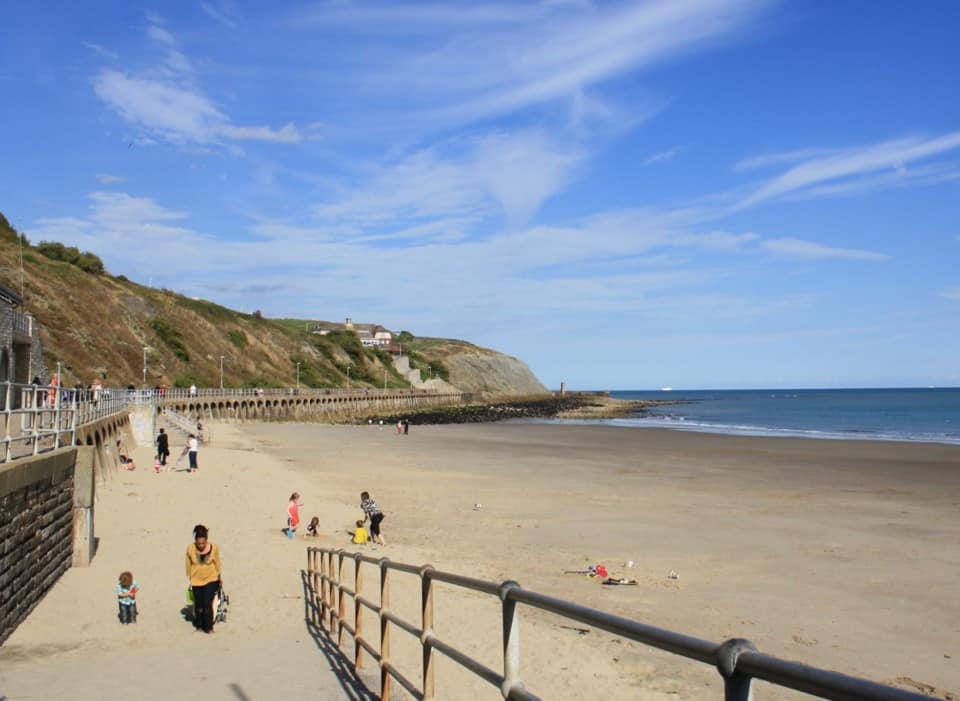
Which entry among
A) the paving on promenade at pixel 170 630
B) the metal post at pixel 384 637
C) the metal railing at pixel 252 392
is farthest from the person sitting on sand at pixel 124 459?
the metal post at pixel 384 637

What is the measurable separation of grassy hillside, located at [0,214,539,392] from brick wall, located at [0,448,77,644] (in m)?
39.6

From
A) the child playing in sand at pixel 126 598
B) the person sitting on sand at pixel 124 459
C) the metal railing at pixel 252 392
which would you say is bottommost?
the child playing in sand at pixel 126 598

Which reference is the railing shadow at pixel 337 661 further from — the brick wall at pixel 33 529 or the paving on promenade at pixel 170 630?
the brick wall at pixel 33 529

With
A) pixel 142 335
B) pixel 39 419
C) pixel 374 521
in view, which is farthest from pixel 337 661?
pixel 142 335

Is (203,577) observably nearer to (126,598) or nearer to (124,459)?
(126,598)

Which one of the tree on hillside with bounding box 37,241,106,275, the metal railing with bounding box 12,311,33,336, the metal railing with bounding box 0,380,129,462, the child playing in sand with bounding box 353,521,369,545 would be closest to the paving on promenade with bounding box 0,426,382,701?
the child playing in sand with bounding box 353,521,369,545

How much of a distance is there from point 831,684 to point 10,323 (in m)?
34.3

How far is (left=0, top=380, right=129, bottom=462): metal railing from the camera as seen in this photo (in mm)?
10812

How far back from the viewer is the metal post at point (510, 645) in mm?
3637

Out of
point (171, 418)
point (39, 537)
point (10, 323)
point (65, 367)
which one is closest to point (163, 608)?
point (39, 537)

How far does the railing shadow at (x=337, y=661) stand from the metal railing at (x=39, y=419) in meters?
4.28

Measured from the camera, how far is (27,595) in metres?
10.4

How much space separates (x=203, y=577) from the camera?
1056 cm

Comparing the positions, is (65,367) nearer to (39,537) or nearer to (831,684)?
(39,537)
